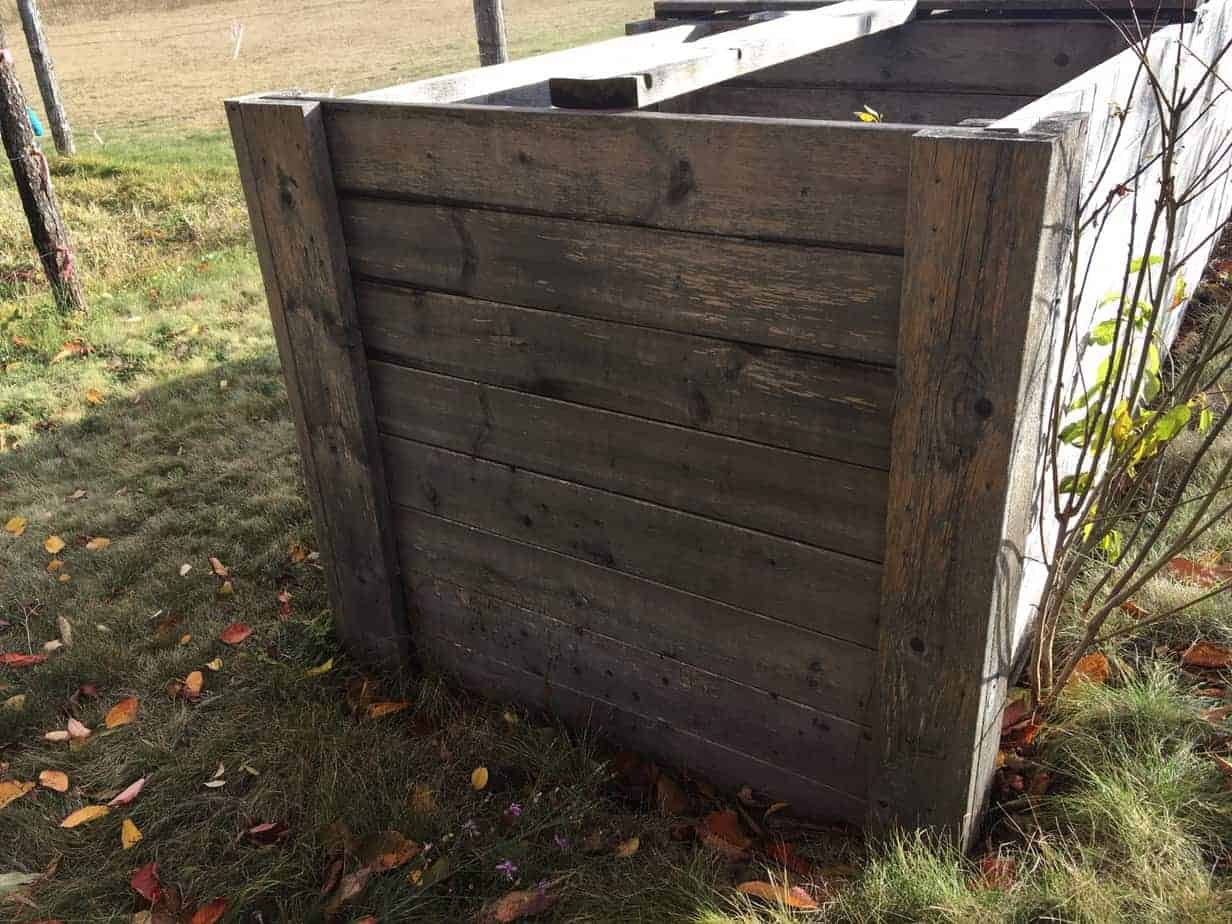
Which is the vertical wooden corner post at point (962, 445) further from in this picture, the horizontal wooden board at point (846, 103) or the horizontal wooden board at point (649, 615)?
the horizontal wooden board at point (846, 103)

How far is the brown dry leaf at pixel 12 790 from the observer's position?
2793 millimetres

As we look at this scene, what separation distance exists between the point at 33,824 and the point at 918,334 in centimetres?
251

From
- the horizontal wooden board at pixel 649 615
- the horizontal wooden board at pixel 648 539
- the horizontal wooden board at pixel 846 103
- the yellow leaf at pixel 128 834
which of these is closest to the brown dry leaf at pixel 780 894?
the horizontal wooden board at pixel 649 615

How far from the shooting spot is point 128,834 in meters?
2.60

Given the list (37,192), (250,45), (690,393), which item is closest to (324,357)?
(690,393)

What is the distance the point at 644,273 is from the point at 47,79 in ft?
40.7

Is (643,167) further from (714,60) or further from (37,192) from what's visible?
(37,192)

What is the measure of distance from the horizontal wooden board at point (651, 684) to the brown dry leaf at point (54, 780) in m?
1.04

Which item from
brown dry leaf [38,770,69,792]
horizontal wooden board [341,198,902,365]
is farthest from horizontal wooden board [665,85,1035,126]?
brown dry leaf [38,770,69,792]

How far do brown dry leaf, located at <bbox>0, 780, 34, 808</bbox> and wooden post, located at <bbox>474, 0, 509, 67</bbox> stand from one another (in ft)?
14.5

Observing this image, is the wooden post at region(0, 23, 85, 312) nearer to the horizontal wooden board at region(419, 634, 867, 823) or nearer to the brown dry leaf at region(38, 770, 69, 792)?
the brown dry leaf at region(38, 770, 69, 792)

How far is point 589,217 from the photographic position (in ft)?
6.84

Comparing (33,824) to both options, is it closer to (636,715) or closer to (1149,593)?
(636,715)

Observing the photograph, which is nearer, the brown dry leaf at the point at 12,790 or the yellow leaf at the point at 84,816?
the yellow leaf at the point at 84,816
